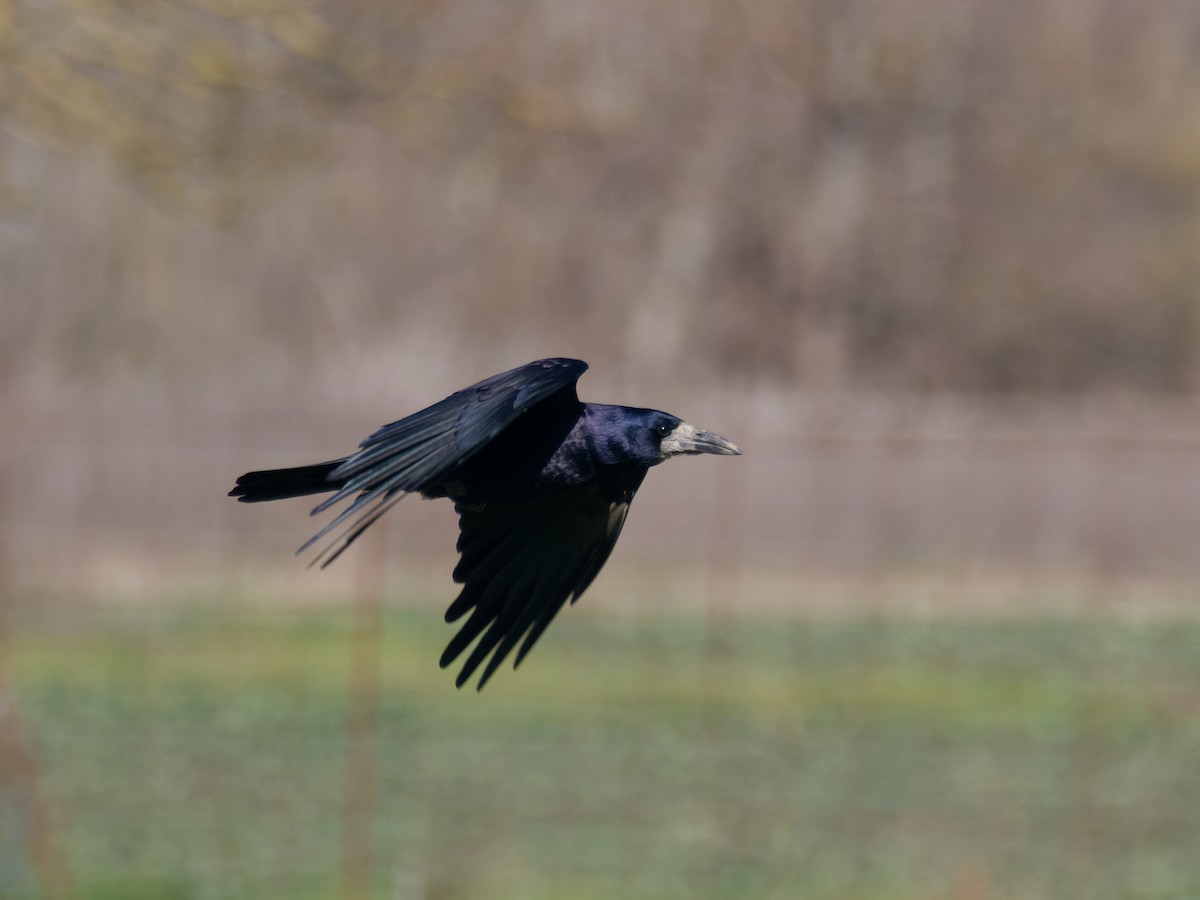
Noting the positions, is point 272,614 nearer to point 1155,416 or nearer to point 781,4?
point 1155,416

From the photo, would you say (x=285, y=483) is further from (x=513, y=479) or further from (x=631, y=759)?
(x=631, y=759)

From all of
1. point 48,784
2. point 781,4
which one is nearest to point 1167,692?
point 48,784

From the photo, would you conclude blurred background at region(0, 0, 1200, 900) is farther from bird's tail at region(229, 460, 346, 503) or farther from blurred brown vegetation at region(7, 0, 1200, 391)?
bird's tail at region(229, 460, 346, 503)

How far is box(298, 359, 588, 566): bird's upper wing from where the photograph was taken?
3.35 metres

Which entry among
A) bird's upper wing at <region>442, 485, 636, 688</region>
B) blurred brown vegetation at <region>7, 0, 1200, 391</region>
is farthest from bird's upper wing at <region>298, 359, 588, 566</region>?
blurred brown vegetation at <region>7, 0, 1200, 391</region>

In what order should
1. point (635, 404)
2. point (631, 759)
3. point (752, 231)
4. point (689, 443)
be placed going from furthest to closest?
point (752, 231) → point (635, 404) → point (631, 759) → point (689, 443)

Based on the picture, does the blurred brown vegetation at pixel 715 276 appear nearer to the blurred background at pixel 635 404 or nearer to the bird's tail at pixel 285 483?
the blurred background at pixel 635 404

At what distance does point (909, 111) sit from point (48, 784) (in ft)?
66.6

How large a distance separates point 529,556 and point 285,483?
2.24 ft

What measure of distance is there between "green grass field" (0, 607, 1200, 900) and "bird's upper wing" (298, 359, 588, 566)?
3.82 metres

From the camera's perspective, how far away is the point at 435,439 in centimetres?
353

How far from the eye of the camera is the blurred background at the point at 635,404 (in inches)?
312

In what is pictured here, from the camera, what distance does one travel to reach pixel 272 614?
1584cm

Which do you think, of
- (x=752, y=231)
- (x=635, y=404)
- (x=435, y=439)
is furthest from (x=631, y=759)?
(x=752, y=231)
